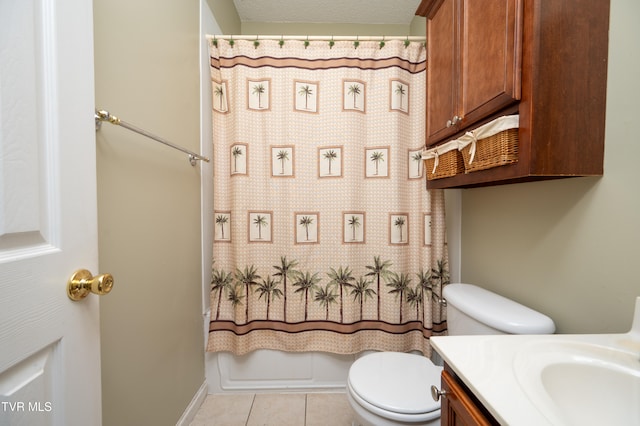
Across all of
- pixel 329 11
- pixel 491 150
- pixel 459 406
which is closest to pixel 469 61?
pixel 491 150

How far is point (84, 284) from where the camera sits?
546 mm

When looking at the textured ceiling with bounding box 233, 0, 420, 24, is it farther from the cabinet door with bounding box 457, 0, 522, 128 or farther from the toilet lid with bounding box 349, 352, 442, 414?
the toilet lid with bounding box 349, 352, 442, 414

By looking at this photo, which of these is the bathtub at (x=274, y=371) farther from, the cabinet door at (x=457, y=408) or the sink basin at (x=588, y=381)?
the sink basin at (x=588, y=381)

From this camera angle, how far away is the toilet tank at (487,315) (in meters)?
0.87

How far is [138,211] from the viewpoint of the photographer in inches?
37.7

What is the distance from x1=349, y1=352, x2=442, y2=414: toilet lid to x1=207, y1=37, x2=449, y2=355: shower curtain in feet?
1.11

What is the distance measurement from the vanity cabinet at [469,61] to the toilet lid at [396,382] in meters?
1.01

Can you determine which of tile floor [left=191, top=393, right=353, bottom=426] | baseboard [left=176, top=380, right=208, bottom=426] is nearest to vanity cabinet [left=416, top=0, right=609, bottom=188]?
tile floor [left=191, top=393, right=353, bottom=426]

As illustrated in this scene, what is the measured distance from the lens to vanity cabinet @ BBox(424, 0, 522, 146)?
29.8 inches

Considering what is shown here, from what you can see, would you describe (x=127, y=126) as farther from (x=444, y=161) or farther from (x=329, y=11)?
(x=329, y=11)

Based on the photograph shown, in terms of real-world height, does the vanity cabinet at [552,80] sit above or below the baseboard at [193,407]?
above

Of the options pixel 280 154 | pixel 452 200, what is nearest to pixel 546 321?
pixel 452 200

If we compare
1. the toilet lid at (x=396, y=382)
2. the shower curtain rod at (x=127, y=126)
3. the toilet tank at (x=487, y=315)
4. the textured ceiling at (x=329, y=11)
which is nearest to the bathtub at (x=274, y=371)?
the toilet lid at (x=396, y=382)

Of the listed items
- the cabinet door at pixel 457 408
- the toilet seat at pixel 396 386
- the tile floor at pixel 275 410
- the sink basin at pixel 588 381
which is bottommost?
the tile floor at pixel 275 410
